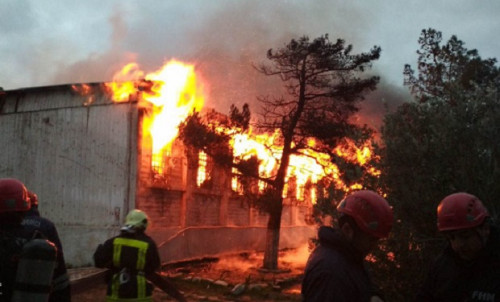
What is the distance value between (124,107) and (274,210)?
235 inches

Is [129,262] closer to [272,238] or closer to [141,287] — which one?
[141,287]

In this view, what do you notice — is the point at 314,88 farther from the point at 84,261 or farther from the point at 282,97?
the point at 84,261

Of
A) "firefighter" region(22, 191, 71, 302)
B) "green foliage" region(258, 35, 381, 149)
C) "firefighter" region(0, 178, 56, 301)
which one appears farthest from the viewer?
"green foliage" region(258, 35, 381, 149)

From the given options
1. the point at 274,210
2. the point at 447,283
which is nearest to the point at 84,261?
the point at 274,210

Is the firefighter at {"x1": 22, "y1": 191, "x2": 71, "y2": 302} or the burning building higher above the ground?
the burning building

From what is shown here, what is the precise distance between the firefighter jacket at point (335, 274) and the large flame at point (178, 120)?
34.8 feet

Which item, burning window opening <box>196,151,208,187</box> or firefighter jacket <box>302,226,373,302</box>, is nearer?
firefighter jacket <box>302,226,373,302</box>

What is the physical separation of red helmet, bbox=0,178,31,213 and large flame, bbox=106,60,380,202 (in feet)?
33.1

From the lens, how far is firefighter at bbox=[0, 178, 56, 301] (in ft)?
10.8

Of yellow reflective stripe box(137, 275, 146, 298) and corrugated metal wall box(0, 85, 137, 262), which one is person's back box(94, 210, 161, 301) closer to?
yellow reflective stripe box(137, 275, 146, 298)

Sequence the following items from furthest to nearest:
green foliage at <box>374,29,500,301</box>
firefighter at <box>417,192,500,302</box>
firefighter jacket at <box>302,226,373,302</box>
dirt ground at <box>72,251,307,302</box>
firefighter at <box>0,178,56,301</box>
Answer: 1. dirt ground at <box>72,251,307,302</box>
2. green foliage at <box>374,29,500,301</box>
3. firefighter at <box>417,192,500,302</box>
4. firefighter at <box>0,178,56,301</box>
5. firefighter jacket at <box>302,226,373,302</box>

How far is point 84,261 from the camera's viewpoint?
14.5 metres

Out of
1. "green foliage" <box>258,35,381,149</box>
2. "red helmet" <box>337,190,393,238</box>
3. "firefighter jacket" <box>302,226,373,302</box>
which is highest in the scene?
"green foliage" <box>258,35,381,149</box>

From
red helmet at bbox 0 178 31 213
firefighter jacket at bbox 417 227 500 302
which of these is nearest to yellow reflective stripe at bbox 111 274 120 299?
red helmet at bbox 0 178 31 213
